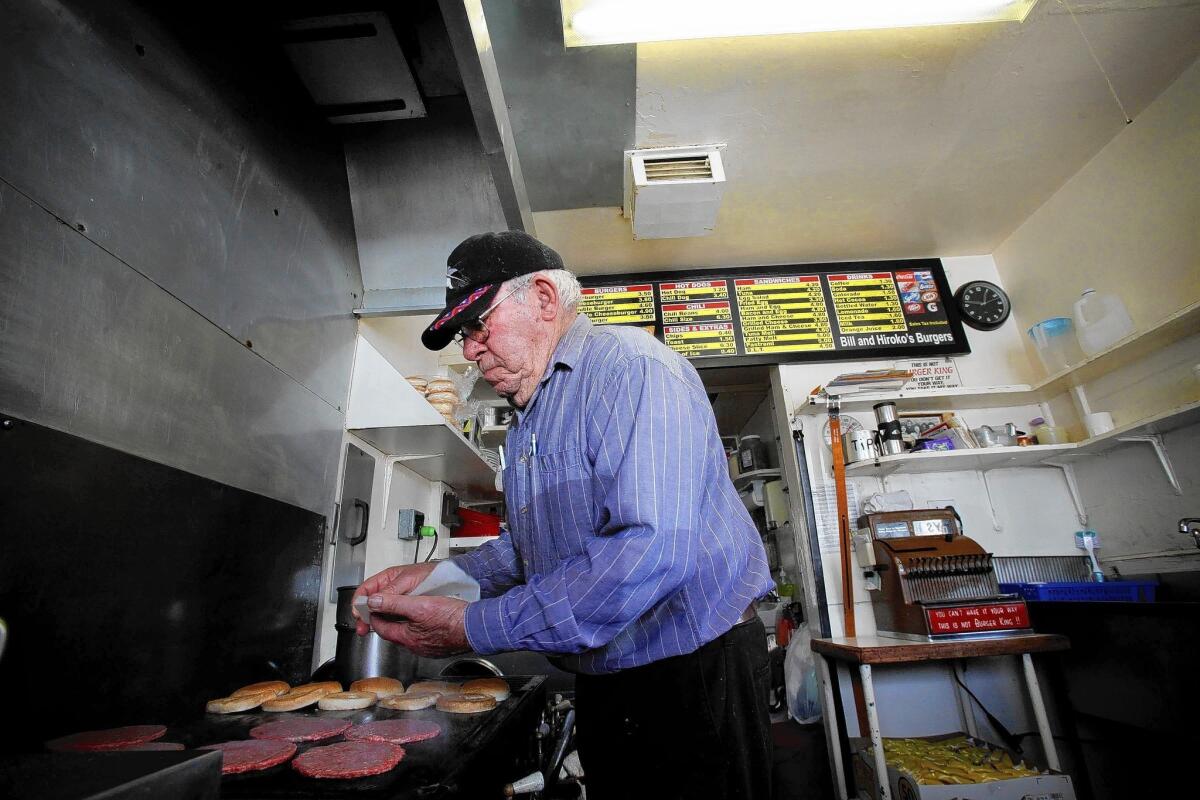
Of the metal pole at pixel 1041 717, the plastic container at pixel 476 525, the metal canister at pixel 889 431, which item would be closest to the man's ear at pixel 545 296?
the plastic container at pixel 476 525

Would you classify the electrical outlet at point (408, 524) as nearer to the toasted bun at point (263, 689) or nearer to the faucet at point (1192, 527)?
A: the toasted bun at point (263, 689)

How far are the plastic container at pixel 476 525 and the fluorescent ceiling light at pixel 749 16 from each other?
2.76 meters

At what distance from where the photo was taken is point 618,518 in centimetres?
95

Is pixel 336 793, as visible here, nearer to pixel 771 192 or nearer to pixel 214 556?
pixel 214 556

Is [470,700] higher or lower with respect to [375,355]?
lower

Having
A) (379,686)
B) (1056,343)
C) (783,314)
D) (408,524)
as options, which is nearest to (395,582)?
(379,686)

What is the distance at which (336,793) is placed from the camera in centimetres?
75

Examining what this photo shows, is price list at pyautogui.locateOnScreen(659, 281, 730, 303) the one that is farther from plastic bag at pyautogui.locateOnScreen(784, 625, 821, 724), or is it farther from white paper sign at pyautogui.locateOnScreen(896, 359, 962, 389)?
plastic bag at pyautogui.locateOnScreen(784, 625, 821, 724)

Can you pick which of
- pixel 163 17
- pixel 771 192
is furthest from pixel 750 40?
pixel 163 17

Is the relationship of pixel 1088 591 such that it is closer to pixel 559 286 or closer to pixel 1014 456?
pixel 1014 456

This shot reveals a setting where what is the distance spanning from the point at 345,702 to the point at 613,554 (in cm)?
85

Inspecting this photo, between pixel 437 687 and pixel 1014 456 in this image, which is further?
pixel 1014 456

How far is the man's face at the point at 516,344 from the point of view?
1.32 m

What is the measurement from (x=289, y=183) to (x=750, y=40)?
73.7 inches
